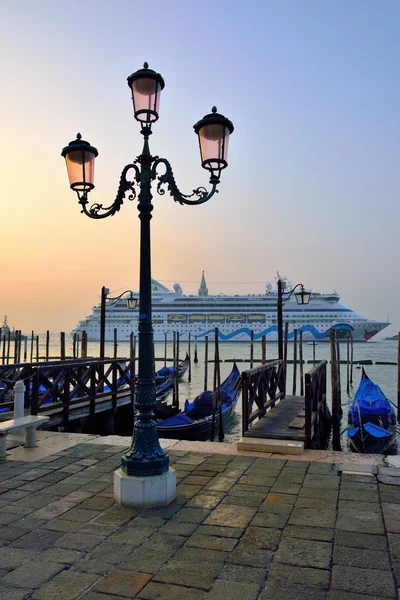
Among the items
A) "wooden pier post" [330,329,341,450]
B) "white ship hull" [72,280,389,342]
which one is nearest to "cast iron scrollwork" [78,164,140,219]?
"wooden pier post" [330,329,341,450]

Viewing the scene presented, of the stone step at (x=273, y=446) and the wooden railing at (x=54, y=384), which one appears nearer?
the stone step at (x=273, y=446)

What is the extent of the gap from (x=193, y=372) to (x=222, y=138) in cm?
2855

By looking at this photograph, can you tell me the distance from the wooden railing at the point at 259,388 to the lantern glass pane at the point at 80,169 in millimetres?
3191

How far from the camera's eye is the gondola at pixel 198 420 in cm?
986

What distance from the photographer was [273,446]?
5215mm

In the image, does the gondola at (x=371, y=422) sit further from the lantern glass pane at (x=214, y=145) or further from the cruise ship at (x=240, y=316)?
the cruise ship at (x=240, y=316)

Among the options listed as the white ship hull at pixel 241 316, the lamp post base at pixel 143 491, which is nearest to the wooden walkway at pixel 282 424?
the lamp post base at pixel 143 491

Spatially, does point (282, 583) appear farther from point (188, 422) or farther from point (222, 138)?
point (188, 422)

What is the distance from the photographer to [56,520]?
126 inches

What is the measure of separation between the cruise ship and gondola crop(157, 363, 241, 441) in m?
50.9

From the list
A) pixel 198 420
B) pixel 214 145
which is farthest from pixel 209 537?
pixel 198 420

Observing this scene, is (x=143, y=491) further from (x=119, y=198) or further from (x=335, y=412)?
(x=335, y=412)

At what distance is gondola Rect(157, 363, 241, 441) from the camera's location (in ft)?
32.3

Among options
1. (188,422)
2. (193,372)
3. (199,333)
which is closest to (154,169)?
(188,422)
